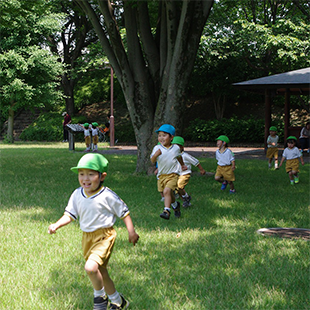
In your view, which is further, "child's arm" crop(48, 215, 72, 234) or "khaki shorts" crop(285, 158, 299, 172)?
"khaki shorts" crop(285, 158, 299, 172)

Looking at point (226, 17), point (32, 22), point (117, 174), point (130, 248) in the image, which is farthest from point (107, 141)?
point (130, 248)

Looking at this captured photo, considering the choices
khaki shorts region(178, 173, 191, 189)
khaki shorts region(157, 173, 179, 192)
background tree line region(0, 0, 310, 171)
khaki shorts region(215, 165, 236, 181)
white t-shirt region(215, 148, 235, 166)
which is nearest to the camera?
khaki shorts region(157, 173, 179, 192)

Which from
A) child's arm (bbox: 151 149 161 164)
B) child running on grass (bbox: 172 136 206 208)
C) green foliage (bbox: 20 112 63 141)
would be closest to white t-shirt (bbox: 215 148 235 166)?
child running on grass (bbox: 172 136 206 208)

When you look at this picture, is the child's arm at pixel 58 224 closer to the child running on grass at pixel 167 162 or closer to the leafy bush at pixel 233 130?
the child running on grass at pixel 167 162

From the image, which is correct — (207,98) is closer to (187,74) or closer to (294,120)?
(294,120)

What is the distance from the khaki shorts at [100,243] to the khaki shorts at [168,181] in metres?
3.42

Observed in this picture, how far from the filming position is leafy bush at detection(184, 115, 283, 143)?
27.4m

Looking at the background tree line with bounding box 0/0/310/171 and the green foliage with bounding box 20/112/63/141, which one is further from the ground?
the background tree line with bounding box 0/0/310/171

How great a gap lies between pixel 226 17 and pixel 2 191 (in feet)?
74.8

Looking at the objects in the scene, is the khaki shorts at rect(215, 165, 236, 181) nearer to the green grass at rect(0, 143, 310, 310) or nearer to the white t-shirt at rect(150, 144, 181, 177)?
the green grass at rect(0, 143, 310, 310)

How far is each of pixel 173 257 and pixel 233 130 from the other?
76.2 feet

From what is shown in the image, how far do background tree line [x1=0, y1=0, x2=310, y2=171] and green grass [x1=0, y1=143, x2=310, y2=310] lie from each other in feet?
12.5

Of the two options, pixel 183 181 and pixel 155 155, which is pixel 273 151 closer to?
pixel 183 181

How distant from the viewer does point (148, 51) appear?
1279 centimetres
